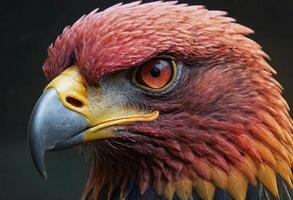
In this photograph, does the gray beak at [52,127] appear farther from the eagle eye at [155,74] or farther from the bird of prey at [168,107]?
the eagle eye at [155,74]

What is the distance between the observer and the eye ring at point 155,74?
3355 millimetres

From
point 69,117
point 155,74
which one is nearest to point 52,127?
point 69,117

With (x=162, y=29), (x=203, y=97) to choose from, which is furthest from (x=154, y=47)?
(x=203, y=97)

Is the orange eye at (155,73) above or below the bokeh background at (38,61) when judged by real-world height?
above

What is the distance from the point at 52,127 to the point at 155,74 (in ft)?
1.53

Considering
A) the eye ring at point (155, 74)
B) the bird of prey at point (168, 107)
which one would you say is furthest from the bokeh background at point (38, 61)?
the eye ring at point (155, 74)

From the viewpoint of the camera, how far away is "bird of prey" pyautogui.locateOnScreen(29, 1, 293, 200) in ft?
10.8

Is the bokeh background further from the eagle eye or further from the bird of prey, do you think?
the eagle eye

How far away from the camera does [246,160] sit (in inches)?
135

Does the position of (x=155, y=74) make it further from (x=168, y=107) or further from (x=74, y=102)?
(x=74, y=102)

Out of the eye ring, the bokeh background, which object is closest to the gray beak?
the eye ring

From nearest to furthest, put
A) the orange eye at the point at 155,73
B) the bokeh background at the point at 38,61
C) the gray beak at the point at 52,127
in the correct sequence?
the gray beak at the point at 52,127, the orange eye at the point at 155,73, the bokeh background at the point at 38,61

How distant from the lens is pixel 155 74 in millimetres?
3385

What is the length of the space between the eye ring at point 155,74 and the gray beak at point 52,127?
0.29 m
